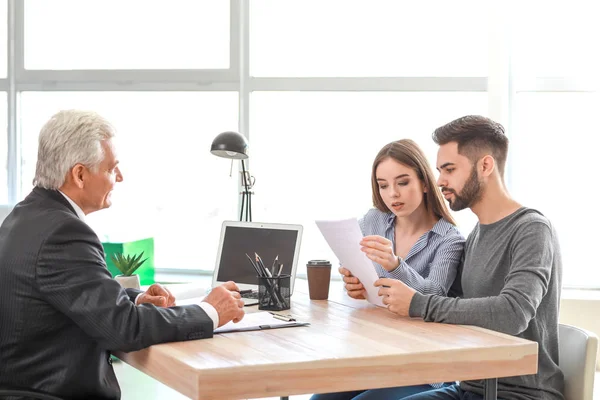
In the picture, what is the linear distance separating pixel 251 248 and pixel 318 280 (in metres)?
0.32

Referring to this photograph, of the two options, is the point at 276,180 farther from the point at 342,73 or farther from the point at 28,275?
the point at 28,275

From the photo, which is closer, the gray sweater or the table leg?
the table leg

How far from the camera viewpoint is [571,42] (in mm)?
4738

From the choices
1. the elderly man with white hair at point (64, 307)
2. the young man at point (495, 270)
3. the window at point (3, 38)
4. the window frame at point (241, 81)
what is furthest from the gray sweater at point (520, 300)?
the window at point (3, 38)

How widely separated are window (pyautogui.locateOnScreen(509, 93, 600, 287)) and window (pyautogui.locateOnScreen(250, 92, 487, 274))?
1.38 ft

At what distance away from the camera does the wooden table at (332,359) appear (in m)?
1.71

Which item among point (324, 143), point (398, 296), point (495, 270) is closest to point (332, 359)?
point (398, 296)

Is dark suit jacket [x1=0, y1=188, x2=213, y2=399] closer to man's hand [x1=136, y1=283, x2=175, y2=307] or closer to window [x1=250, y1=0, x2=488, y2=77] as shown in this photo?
man's hand [x1=136, y1=283, x2=175, y2=307]

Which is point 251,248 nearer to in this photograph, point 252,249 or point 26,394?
point 252,249

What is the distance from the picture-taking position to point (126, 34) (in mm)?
5293

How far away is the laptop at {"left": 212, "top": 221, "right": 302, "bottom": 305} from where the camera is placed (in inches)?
108

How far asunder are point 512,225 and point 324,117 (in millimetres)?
2838

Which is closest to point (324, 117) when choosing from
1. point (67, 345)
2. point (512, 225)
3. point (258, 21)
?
point (258, 21)

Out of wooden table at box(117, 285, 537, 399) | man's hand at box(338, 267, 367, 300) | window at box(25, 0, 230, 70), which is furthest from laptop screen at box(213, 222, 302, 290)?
window at box(25, 0, 230, 70)
